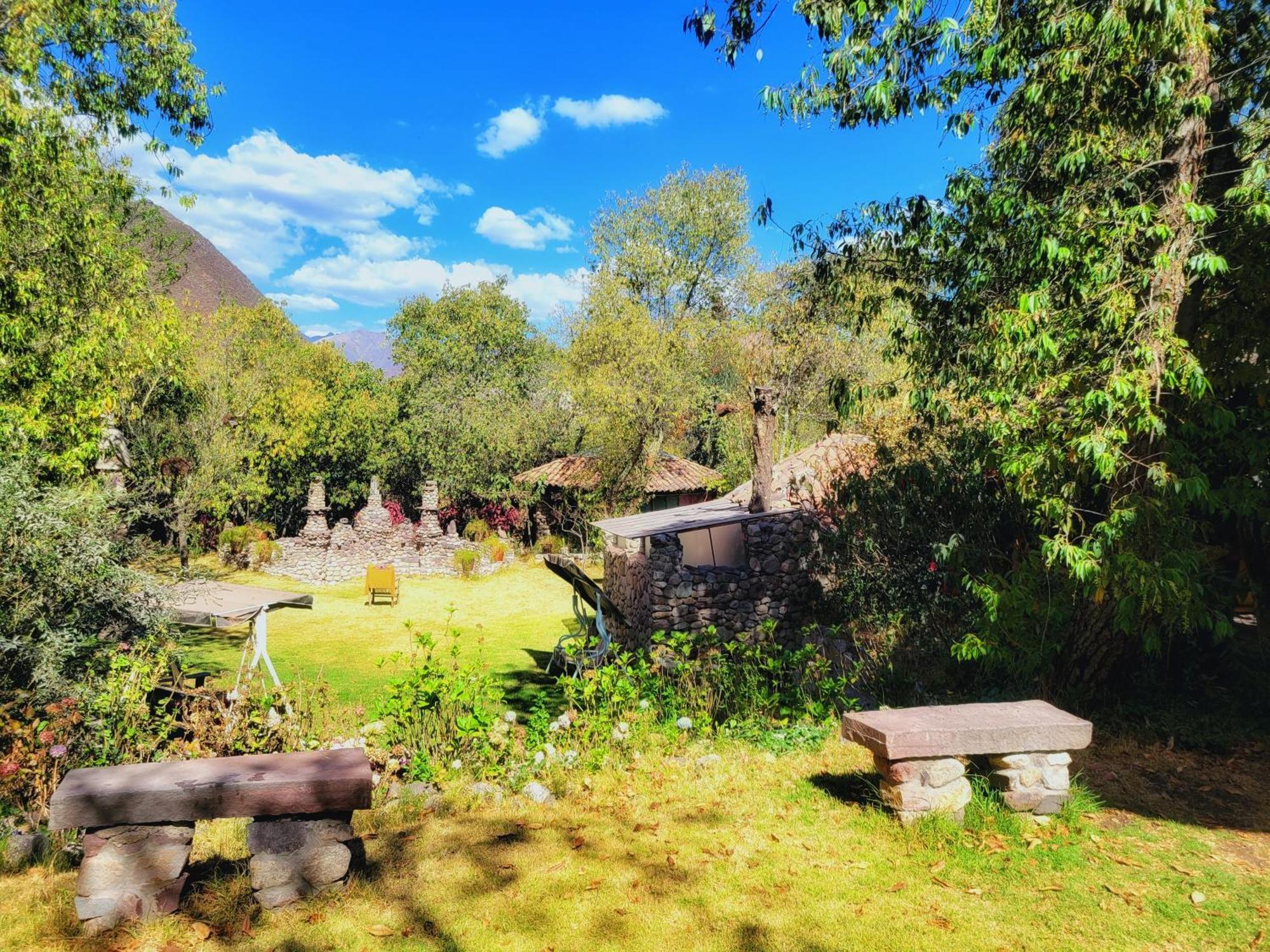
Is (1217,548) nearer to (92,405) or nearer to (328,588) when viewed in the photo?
(92,405)

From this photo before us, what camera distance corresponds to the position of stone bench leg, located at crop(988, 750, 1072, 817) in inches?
175

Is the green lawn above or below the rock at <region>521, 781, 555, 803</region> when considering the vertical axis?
below

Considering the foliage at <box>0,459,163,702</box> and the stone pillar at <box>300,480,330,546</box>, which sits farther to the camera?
the stone pillar at <box>300,480,330,546</box>

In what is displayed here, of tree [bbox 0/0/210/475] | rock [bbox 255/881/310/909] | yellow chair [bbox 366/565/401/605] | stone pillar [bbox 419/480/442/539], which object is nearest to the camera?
rock [bbox 255/881/310/909]

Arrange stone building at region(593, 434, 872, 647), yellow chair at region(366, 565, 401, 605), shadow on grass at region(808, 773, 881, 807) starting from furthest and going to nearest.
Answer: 1. yellow chair at region(366, 565, 401, 605)
2. stone building at region(593, 434, 872, 647)
3. shadow on grass at region(808, 773, 881, 807)

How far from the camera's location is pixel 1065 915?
11.8ft

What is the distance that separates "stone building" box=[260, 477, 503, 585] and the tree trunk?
11.6 metres

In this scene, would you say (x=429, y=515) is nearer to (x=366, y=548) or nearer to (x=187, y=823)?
(x=366, y=548)

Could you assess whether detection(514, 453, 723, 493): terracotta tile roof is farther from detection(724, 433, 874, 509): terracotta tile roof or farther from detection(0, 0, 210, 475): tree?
detection(0, 0, 210, 475): tree

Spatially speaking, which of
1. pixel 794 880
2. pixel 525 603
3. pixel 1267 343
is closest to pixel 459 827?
pixel 794 880

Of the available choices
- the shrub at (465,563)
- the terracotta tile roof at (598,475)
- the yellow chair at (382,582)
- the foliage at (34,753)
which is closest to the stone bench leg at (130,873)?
the foliage at (34,753)

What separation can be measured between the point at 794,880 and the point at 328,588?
19198 mm

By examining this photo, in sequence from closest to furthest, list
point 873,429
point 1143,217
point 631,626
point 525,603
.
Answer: point 1143,217 → point 873,429 → point 631,626 → point 525,603

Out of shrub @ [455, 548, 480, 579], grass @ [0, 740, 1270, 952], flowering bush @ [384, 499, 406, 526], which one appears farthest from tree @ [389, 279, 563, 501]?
grass @ [0, 740, 1270, 952]
